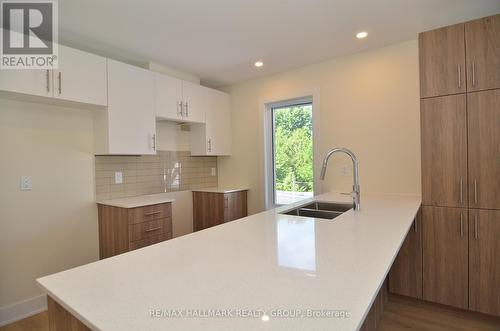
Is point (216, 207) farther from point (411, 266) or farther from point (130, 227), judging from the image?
point (411, 266)

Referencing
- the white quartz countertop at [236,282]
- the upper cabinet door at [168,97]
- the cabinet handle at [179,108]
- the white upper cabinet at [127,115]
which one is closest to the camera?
the white quartz countertop at [236,282]

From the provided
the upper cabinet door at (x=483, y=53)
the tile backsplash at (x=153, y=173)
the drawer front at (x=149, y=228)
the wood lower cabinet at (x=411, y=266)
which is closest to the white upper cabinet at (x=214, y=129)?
the tile backsplash at (x=153, y=173)

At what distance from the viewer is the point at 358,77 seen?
2.82m

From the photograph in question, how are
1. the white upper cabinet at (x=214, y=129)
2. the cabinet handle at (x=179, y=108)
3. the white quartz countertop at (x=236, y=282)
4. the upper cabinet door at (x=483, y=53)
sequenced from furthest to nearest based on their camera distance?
the white upper cabinet at (x=214, y=129) → the cabinet handle at (x=179, y=108) → the upper cabinet door at (x=483, y=53) → the white quartz countertop at (x=236, y=282)

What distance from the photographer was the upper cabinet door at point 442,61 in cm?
198

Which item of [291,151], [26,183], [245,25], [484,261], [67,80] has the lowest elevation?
[484,261]

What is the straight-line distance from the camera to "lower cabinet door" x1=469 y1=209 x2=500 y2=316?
191 centimetres

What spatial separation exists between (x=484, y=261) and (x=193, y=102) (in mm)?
3133

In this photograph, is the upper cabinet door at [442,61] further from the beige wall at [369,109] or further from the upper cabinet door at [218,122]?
the upper cabinet door at [218,122]

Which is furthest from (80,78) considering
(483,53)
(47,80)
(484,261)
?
(484,261)

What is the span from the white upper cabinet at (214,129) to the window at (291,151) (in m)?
0.67

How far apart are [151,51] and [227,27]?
92 cm

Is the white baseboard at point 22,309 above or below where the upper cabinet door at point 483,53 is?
below

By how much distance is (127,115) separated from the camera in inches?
103
